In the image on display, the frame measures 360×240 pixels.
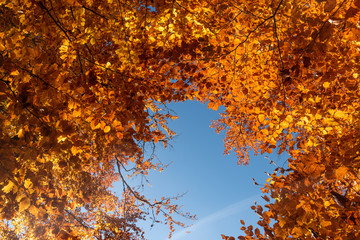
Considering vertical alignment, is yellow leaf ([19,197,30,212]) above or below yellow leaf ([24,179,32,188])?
below

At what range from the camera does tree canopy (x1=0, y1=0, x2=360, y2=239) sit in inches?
110

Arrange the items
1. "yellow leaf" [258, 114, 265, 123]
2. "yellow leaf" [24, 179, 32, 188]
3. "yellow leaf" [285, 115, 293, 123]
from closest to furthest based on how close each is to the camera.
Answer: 1. "yellow leaf" [24, 179, 32, 188]
2. "yellow leaf" [285, 115, 293, 123]
3. "yellow leaf" [258, 114, 265, 123]

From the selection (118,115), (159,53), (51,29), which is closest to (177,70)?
(159,53)

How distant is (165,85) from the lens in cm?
625

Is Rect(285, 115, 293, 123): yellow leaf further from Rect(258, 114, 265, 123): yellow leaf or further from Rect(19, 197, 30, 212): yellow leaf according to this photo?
Rect(19, 197, 30, 212): yellow leaf

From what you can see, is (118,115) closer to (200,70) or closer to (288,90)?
(200,70)

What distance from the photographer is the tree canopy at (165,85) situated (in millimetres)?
2793

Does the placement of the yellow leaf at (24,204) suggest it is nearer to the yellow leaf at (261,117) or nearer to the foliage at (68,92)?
the foliage at (68,92)

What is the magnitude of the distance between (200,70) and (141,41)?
6.85 feet

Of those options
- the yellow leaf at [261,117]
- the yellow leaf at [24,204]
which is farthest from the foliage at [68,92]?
the yellow leaf at [261,117]

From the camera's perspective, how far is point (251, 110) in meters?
6.30

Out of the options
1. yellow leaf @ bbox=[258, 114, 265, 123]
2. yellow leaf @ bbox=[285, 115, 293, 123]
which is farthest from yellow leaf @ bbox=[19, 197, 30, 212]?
yellow leaf @ bbox=[258, 114, 265, 123]

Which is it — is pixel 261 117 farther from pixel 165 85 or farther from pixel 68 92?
pixel 68 92

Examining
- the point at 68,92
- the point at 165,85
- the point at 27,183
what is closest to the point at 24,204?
the point at 27,183
